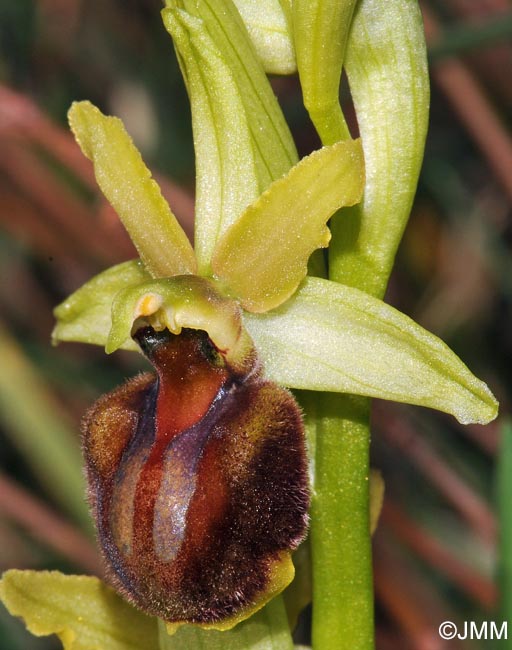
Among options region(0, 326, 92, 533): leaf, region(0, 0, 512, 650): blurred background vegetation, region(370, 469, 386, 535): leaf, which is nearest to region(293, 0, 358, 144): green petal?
region(370, 469, 386, 535): leaf

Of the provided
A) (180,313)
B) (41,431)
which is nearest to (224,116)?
(180,313)

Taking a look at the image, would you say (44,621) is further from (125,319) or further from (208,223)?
(208,223)

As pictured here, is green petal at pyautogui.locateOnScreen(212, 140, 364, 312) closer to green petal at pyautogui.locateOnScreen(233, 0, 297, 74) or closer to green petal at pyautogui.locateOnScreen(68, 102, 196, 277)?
green petal at pyautogui.locateOnScreen(68, 102, 196, 277)

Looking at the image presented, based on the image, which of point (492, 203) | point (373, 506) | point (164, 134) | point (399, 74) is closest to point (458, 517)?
point (492, 203)


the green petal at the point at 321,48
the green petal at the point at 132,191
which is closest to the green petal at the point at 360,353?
the green petal at the point at 132,191

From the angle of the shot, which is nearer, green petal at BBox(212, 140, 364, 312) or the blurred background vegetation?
green petal at BBox(212, 140, 364, 312)

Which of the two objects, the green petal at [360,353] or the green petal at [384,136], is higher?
the green petal at [384,136]

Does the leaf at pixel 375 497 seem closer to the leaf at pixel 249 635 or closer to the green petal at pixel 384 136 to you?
the leaf at pixel 249 635
